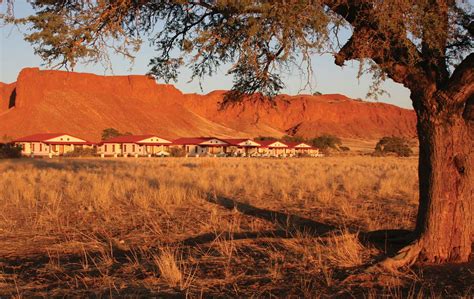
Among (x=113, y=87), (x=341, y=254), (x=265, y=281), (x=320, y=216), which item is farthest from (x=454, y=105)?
(x=113, y=87)

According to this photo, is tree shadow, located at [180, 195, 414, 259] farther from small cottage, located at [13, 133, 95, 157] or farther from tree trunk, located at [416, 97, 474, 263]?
small cottage, located at [13, 133, 95, 157]

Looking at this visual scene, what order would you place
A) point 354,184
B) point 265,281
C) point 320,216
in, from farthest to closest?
point 354,184
point 320,216
point 265,281

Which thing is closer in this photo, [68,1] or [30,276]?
[30,276]

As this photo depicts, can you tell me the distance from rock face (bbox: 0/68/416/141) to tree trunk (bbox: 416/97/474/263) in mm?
75872

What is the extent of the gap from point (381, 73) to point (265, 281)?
3141mm

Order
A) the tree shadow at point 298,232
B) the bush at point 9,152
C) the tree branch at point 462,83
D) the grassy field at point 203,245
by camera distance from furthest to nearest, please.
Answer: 1. the bush at point 9,152
2. the tree shadow at point 298,232
3. the tree branch at point 462,83
4. the grassy field at point 203,245

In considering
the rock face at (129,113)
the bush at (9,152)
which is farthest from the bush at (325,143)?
the bush at (9,152)

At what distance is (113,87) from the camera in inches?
5812

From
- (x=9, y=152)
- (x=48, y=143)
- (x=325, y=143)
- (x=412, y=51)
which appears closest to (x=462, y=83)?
(x=412, y=51)

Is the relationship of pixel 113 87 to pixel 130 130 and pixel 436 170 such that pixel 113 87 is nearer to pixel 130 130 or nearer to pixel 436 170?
pixel 130 130

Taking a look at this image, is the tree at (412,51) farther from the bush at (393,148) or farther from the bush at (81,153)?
the bush at (393,148)

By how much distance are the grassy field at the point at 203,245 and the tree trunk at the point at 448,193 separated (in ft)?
1.48

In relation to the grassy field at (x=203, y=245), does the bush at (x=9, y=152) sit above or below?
below

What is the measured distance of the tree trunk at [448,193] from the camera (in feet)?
21.6
